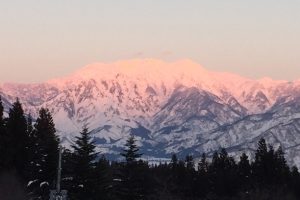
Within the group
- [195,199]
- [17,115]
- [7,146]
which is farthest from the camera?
[195,199]

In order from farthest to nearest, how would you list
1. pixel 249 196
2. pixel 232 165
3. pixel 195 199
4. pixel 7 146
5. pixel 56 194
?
pixel 232 165, pixel 195 199, pixel 249 196, pixel 7 146, pixel 56 194

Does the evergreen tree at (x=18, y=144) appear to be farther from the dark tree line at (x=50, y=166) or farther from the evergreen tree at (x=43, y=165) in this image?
the evergreen tree at (x=43, y=165)

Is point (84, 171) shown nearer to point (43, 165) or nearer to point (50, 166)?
point (50, 166)

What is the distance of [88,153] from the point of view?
52188 millimetres

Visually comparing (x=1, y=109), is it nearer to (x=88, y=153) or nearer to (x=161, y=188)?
(x=88, y=153)

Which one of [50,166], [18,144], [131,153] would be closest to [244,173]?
[131,153]

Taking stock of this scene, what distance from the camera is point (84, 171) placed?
5178 centimetres

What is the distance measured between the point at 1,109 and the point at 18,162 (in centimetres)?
631

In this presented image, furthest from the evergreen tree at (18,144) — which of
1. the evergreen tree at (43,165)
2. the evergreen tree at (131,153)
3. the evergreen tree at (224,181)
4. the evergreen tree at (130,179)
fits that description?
the evergreen tree at (224,181)

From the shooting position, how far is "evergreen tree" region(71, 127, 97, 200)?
51.7 m

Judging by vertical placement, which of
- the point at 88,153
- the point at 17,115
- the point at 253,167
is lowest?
the point at 88,153

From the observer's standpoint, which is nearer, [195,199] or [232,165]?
[195,199]

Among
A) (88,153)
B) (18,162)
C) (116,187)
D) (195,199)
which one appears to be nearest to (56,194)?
(88,153)

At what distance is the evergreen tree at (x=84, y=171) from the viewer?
5172cm
